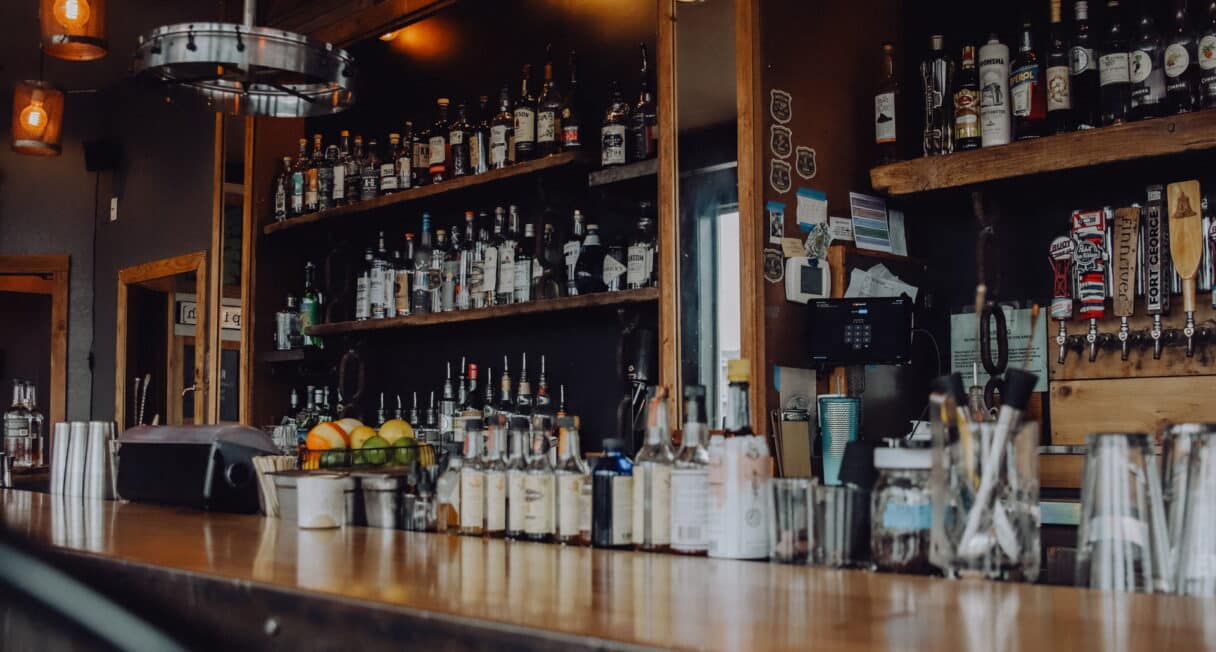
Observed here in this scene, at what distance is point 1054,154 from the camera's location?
112 inches

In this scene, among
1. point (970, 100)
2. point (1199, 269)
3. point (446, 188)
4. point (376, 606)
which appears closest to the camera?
point (376, 606)

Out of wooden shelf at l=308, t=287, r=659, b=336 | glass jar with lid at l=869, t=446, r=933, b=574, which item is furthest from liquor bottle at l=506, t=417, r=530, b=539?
wooden shelf at l=308, t=287, r=659, b=336

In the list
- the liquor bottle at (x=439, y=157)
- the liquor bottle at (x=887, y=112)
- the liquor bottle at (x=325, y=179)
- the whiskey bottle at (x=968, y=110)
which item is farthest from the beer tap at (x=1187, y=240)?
the liquor bottle at (x=325, y=179)

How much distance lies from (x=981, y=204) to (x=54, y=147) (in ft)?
14.7

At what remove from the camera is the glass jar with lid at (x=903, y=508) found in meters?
1.37

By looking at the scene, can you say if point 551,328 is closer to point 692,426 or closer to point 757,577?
point 692,426

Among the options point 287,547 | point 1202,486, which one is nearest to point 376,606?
point 287,547

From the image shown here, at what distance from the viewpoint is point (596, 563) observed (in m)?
1.49

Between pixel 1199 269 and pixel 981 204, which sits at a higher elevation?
pixel 981 204

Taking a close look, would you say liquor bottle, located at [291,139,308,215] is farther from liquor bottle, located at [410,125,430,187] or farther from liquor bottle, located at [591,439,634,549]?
liquor bottle, located at [591,439,634,549]

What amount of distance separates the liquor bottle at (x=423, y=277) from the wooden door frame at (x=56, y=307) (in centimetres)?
378

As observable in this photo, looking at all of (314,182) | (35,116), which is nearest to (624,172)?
(314,182)

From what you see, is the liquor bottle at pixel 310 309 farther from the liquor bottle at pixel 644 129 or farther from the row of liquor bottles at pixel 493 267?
the liquor bottle at pixel 644 129

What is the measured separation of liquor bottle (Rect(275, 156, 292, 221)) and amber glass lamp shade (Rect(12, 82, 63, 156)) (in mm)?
1495
